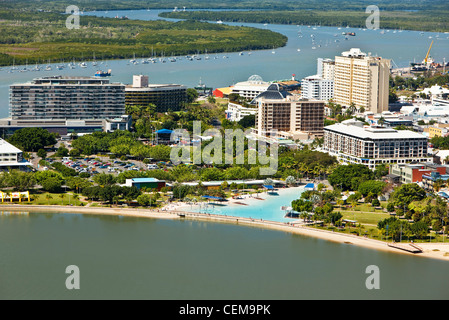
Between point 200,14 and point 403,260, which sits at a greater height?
point 200,14

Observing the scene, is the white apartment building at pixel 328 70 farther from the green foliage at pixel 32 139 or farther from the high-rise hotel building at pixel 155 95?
A: the green foliage at pixel 32 139

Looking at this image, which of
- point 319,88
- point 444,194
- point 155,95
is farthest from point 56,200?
point 319,88

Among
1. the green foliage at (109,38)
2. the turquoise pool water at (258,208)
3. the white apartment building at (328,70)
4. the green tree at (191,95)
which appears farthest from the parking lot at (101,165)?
the green foliage at (109,38)

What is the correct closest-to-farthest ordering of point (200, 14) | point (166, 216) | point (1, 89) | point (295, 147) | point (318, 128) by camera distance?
point (166, 216) → point (295, 147) → point (318, 128) → point (1, 89) → point (200, 14)

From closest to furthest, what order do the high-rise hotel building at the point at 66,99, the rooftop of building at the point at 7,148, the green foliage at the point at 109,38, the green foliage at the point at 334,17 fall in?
the rooftop of building at the point at 7,148 → the high-rise hotel building at the point at 66,99 → the green foliage at the point at 109,38 → the green foliage at the point at 334,17

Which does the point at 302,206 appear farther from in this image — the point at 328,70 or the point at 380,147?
the point at 328,70

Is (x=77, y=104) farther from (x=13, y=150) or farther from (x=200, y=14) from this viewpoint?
(x=200, y=14)

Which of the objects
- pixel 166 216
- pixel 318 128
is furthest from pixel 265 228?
pixel 318 128
